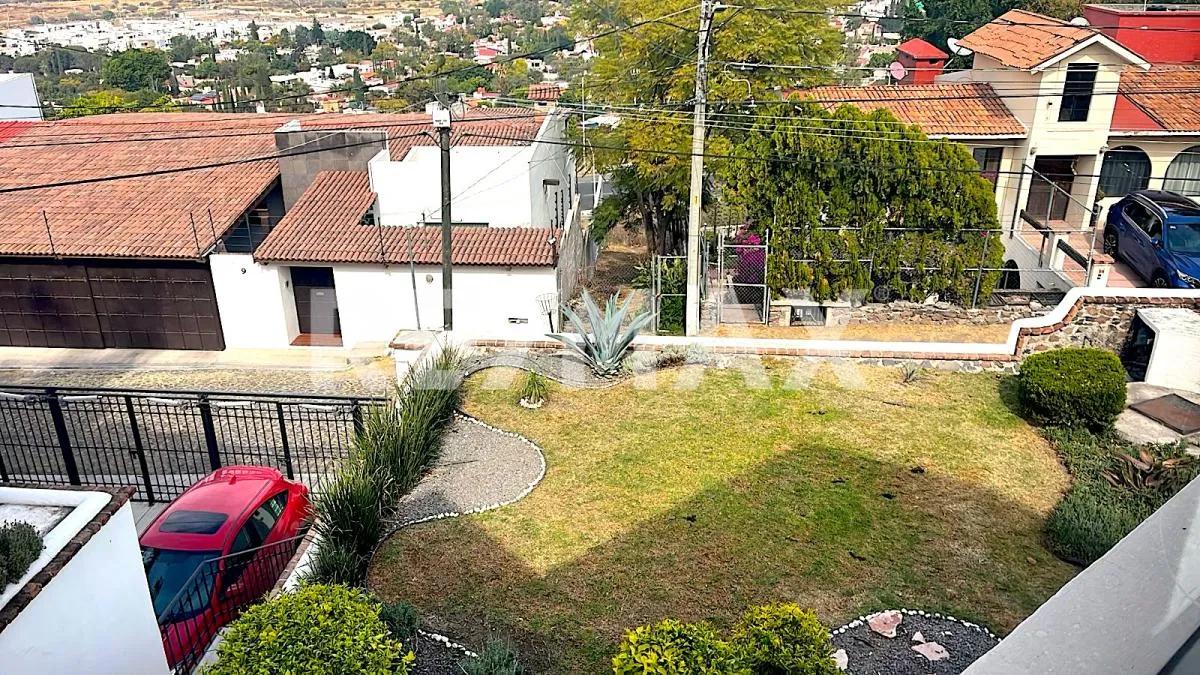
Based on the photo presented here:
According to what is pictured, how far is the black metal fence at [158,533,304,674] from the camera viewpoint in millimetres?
7117

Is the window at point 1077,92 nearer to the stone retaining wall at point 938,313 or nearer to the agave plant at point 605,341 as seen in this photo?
the stone retaining wall at point 938,313

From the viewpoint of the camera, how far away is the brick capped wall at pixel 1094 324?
13.0 metres

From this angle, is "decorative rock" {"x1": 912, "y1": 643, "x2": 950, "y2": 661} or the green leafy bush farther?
the green leafy bush

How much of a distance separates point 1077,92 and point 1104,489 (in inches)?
571

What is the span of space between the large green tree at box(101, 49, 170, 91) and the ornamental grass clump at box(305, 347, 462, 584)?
67.9m

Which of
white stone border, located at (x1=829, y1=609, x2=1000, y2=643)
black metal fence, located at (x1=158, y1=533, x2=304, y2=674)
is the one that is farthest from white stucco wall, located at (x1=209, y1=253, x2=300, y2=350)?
white stone border, located at (x1=829, y1=609, x2=1000, y2=643)

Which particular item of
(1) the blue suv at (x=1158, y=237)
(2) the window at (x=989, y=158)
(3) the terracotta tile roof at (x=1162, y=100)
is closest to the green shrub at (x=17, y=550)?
(1) the blue suv at (x=1158, y=237)

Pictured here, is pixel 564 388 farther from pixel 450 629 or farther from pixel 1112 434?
pixel 1112 434

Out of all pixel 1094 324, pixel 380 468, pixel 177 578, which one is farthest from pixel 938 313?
pixel 177 578

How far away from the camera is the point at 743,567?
8.20 meters

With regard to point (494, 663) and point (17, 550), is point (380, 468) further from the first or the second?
point (17, 550)

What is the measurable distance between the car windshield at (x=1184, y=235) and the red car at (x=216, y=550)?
56.9 ft

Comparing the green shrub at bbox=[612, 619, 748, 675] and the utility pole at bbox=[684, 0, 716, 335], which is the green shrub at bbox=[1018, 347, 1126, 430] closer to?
the utility pole at bbox=[684, 0, 716, 335]

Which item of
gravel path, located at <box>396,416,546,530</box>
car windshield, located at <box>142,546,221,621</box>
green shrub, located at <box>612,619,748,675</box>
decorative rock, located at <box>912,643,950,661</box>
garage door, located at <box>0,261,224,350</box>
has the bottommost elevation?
garage door, located at <box>0,261,224,350</box>
